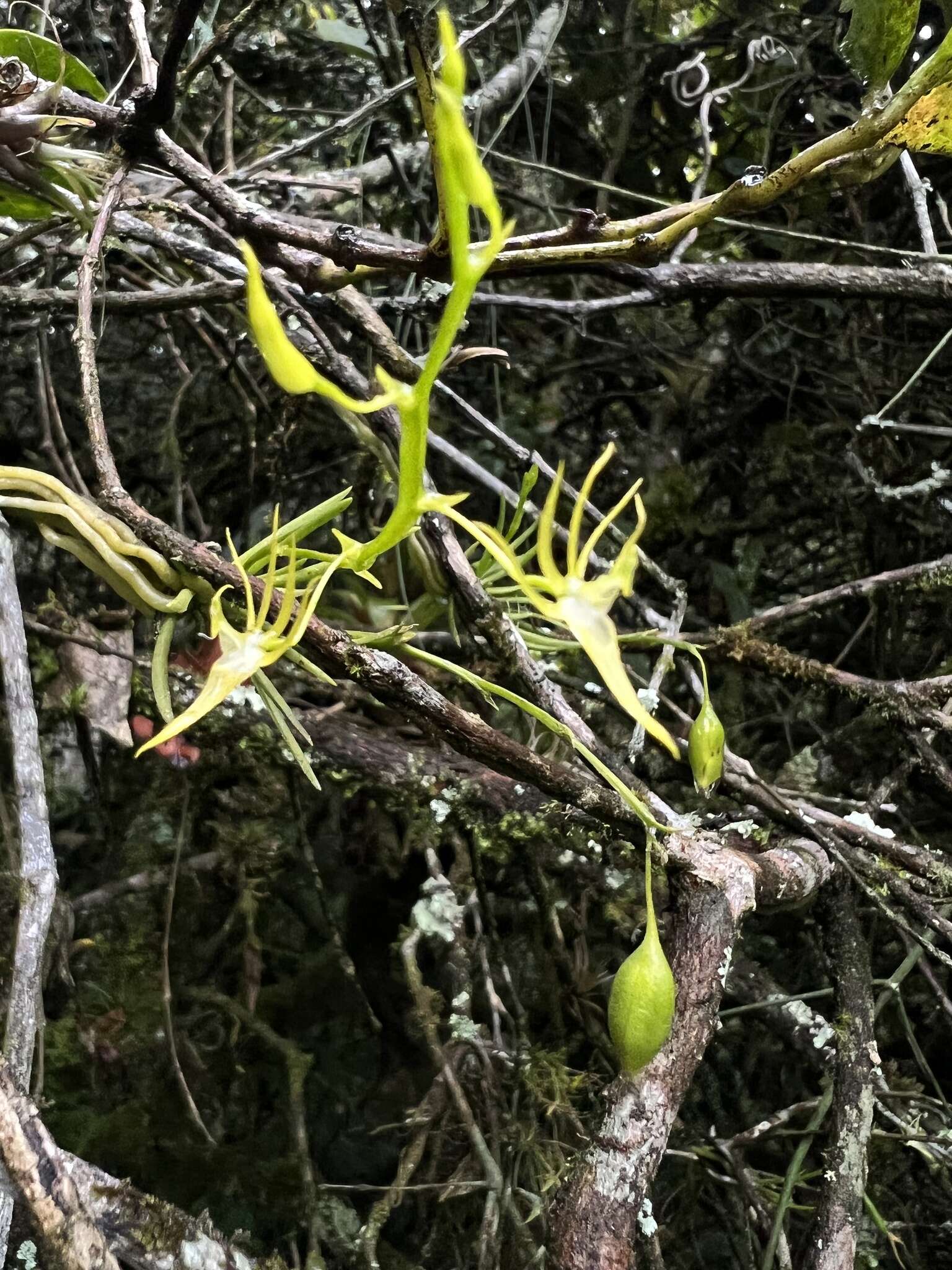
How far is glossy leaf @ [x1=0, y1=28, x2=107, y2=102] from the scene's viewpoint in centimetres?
46

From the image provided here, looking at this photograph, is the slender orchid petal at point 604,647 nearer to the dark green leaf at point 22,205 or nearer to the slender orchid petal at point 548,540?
the slender orchid petal at point 548,540

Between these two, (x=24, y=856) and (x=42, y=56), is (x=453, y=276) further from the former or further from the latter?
(x=42, y=56)

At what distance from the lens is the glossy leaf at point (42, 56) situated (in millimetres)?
457

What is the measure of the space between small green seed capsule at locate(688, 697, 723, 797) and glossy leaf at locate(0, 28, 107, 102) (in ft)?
1.50

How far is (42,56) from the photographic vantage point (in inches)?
18.9

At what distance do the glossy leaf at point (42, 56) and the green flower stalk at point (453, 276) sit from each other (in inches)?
14.2

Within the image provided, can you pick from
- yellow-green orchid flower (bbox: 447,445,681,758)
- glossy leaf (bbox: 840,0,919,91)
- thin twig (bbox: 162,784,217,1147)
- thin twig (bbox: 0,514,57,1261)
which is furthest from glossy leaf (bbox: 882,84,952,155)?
thin twig (bbox: 162,784,217,1147)

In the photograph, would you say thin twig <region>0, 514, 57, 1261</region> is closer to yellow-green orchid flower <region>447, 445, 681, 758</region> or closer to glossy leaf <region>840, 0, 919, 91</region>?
yellow-green orchid flower <region>447, 445, 681, 758</region>

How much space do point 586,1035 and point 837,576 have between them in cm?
55

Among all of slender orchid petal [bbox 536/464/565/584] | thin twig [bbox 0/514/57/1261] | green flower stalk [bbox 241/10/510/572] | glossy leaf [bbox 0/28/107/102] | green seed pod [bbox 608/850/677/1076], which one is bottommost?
green seed pod [bbox 608/850/677/1076]

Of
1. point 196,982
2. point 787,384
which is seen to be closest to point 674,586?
point 787,384

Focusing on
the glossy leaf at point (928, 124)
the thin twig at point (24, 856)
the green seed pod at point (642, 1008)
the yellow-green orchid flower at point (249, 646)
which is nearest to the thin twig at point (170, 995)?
the thin twig at point (24, 856)

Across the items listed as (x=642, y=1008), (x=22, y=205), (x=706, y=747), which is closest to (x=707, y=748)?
(x=706, y=747)

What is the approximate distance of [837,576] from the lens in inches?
38.0
